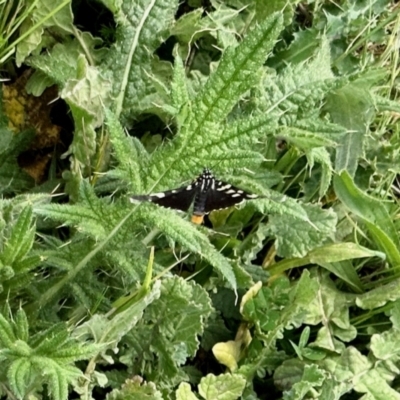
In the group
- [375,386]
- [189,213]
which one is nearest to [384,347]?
[375,386]

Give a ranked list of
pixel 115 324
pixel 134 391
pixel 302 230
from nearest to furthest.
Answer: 1. pixel 115 324
2. pixel 134 391
3. pixel 302 230

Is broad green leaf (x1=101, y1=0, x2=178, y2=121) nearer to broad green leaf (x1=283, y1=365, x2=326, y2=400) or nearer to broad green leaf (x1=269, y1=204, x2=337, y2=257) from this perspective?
broad green leaf (x1=269, y1=204, x2=337, y2=257)

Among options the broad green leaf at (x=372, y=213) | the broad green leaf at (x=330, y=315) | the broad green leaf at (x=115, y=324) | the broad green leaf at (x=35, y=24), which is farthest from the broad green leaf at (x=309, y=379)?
the broad green leaf at (x=35, y=24)

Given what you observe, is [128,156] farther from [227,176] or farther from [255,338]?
[255,338]

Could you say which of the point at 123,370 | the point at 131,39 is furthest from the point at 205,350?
the point at 131,39

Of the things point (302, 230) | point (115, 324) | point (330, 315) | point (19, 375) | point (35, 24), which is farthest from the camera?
point (330, 315)

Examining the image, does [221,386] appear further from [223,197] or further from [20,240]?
[20,240]
